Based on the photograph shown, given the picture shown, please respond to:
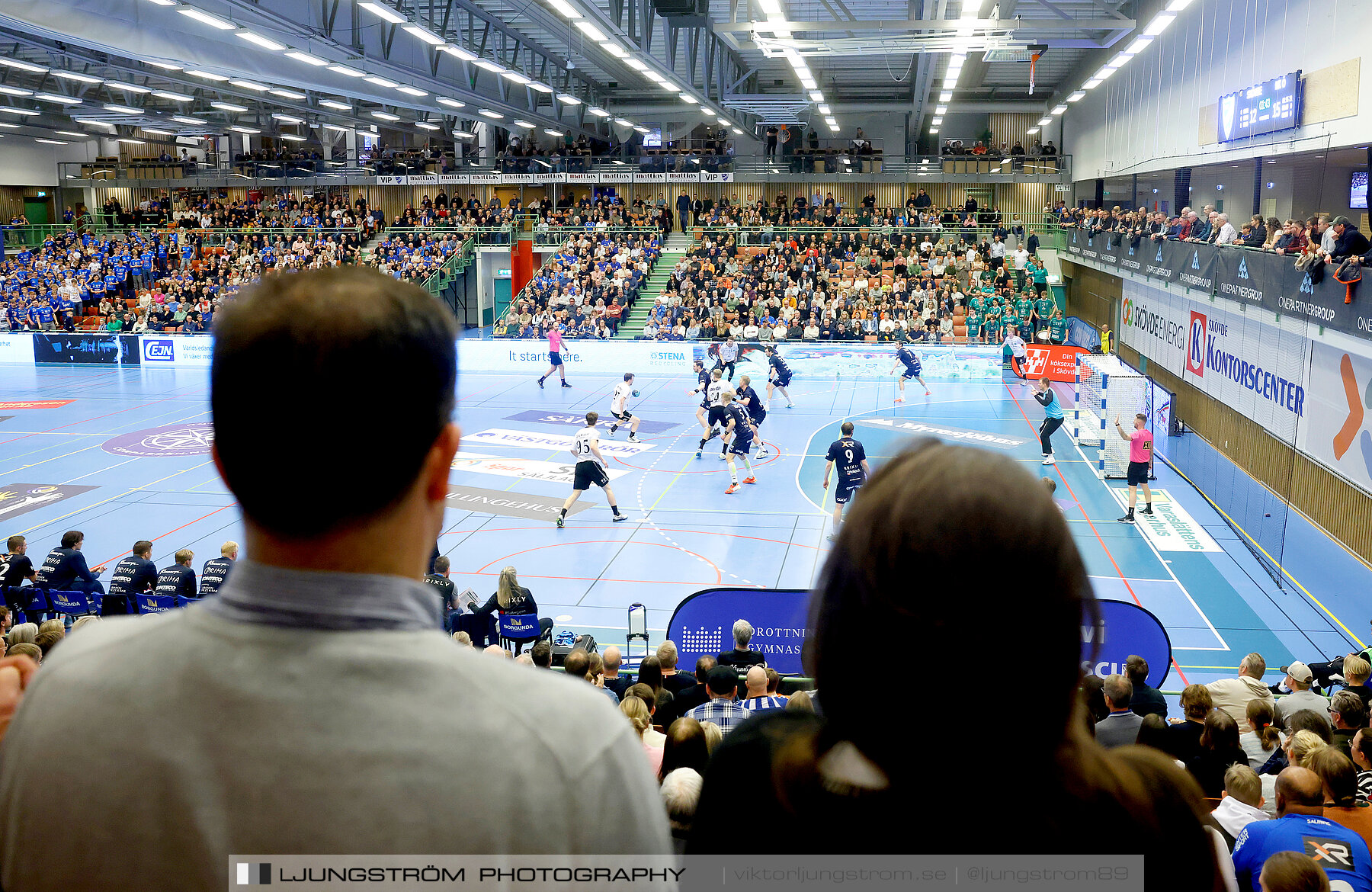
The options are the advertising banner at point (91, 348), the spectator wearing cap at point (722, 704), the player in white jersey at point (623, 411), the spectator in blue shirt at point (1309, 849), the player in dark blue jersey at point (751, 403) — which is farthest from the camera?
the advertising banner at point (91, 348)

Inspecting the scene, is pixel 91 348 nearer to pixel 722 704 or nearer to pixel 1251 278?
pixel 1251 278

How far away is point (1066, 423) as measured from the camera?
966 inches

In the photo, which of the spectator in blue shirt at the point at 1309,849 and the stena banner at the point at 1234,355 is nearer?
the spectator in blue shirt at the point at 1309,849

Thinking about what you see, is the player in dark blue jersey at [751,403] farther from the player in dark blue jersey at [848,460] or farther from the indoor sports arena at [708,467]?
the player in dark blue jersey at [848,460]

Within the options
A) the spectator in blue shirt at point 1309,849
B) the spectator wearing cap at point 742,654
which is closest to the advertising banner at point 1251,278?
the spectator wearing cap at point 742,654

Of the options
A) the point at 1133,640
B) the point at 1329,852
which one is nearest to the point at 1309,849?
the point at 1329,852

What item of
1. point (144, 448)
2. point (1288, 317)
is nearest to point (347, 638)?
point (1288, 317)

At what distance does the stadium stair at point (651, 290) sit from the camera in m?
38.2

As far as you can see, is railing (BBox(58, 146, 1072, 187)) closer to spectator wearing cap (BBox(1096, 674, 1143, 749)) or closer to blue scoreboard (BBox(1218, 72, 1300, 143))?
blue scoreboard (BBox(1218, 72, 1300, 143))

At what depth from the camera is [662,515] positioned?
17.5 m

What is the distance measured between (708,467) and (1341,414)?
36.0 ft

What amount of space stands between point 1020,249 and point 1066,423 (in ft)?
61.2

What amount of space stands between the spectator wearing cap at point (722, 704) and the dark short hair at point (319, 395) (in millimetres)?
4452

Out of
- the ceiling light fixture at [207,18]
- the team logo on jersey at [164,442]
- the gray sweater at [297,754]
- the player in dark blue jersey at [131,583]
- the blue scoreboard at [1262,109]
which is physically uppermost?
the ceiling light fixture at [207,18]
